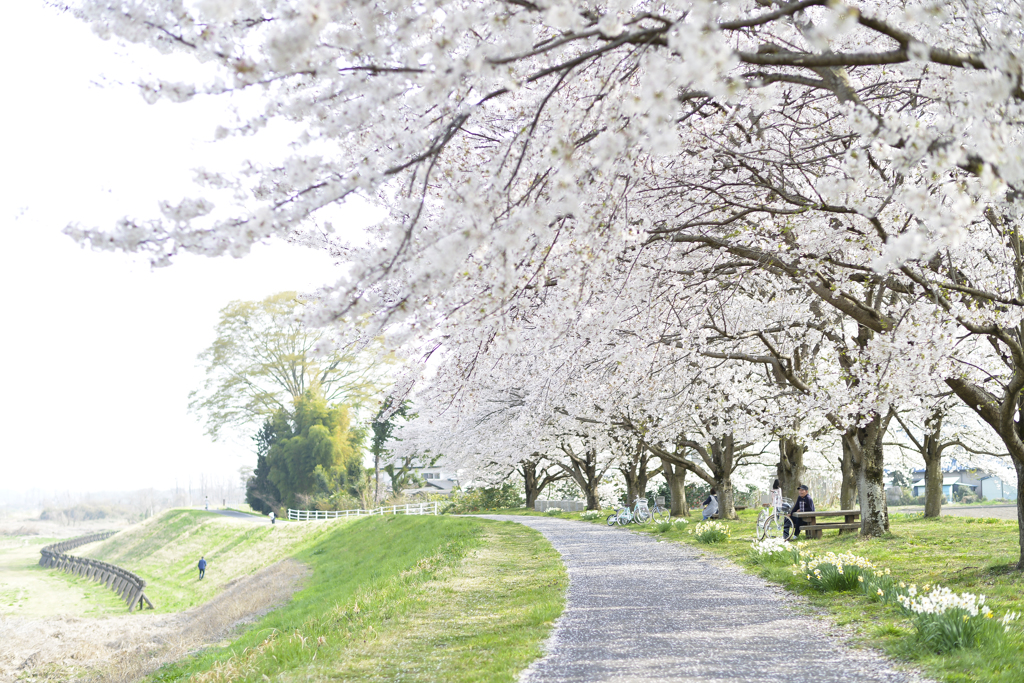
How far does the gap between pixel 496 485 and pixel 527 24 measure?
3374 cm

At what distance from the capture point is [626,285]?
701 cm

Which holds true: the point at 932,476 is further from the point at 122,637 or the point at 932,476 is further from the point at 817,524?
the point at 122,637

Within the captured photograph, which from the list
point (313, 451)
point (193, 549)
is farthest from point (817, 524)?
point (193, 549)

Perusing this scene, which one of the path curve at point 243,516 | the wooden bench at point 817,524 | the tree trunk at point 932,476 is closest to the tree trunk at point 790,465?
the wooden bench at point 817,524

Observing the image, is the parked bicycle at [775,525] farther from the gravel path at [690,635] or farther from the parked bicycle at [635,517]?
the parked bicycle at [635,517]

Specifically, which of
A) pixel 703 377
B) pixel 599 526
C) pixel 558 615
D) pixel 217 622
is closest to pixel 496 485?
pixel 599 526

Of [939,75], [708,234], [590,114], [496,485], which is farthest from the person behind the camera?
[496,485]

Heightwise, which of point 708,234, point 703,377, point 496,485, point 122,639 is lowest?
point 122,639

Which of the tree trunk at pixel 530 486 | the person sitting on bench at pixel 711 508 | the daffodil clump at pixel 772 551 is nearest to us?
the daffodil clump at pixel 772 551

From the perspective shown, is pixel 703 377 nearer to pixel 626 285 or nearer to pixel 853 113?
pixel 626 285

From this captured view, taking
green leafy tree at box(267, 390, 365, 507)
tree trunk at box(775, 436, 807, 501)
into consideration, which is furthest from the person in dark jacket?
green leafy tree at box(267, 390, 365, 507)

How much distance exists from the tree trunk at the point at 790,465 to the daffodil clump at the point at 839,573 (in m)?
8.86

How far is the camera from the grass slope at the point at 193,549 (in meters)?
28.8

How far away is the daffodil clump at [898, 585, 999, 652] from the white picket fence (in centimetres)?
2810
